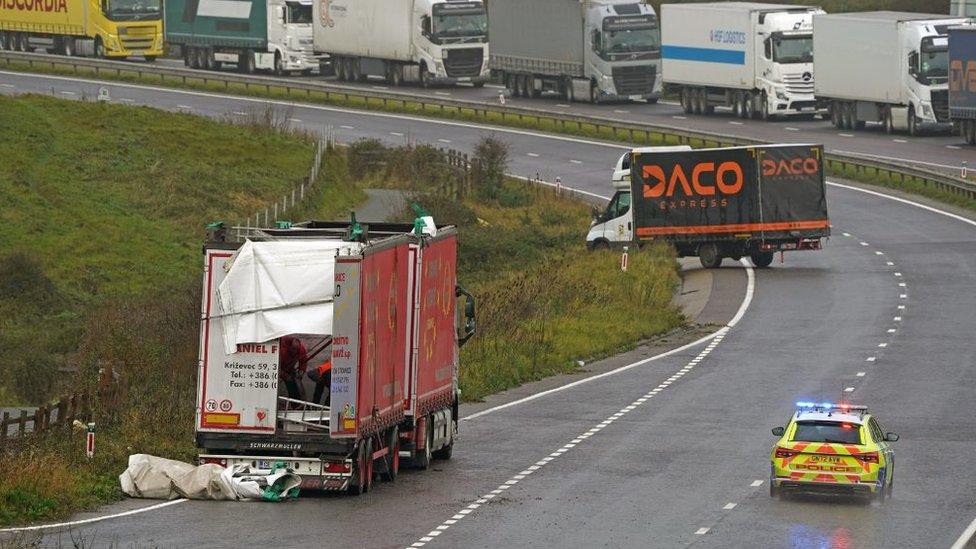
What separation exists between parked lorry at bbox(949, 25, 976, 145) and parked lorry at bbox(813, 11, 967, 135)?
176cm

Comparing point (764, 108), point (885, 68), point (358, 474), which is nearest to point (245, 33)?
point (764, 108)

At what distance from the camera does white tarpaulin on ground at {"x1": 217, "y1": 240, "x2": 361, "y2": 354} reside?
80.9ft

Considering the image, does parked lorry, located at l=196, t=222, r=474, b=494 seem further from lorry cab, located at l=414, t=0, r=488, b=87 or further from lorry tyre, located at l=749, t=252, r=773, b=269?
lorry cab, located at l=414, t=0, r=488, b=87

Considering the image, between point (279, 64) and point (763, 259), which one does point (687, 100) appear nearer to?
point (279, 64)

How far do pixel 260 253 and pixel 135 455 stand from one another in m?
3.10

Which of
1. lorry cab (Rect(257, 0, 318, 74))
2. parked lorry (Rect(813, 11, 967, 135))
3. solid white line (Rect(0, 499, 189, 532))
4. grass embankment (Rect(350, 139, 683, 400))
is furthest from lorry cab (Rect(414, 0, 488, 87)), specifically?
solid white line (Rect(0, 499, 189, 532))

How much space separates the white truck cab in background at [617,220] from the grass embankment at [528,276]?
2.00 feet

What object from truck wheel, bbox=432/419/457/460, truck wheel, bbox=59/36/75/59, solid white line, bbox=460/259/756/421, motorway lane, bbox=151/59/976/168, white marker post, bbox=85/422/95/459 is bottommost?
solid white line, bbox=460/259/756/421

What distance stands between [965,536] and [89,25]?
8926cm

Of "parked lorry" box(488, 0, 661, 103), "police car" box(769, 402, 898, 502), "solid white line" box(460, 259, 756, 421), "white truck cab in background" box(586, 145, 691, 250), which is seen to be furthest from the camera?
"parked lorry" box(488, 0, 661, 103)

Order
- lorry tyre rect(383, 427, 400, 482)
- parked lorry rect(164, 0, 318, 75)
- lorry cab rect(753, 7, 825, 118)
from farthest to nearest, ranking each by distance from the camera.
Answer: parked lorry rect(164, 0, 318, 75) → lorry cab rect(753, 7, 825, 118) → lorry tyre rect(383, 427, 400, 482)

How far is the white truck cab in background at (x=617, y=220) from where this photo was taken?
5738 centimetres

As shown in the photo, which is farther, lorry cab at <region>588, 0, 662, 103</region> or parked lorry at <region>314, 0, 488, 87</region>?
parked lorry at <region>314, 0, 488, 87</region>

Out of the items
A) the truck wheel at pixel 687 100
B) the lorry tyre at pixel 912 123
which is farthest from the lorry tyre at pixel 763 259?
the truck wheel at pixel 687 100
